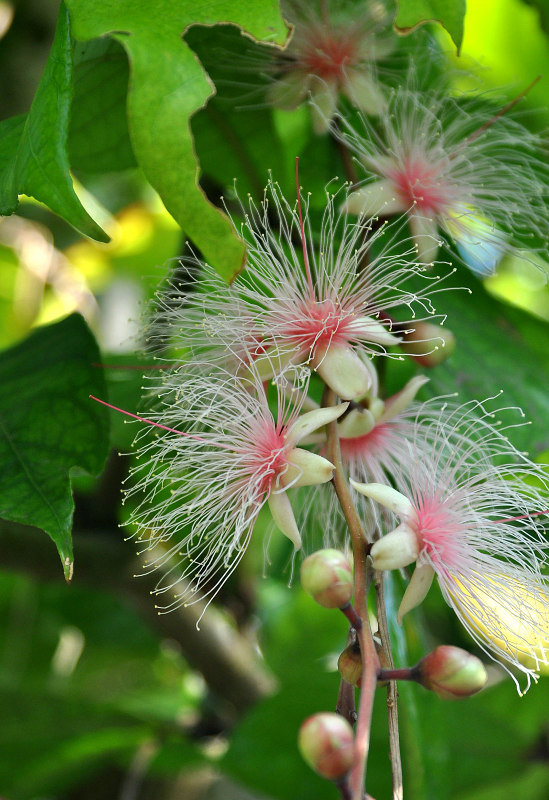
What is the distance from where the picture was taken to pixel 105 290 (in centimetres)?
189

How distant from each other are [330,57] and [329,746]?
0.66 meters

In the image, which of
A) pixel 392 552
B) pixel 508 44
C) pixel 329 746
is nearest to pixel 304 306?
pixel 392 552

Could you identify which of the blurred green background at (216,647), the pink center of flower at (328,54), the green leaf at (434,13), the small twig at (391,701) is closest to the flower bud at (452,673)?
the small twig at (391,701)

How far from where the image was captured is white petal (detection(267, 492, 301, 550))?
623 mm

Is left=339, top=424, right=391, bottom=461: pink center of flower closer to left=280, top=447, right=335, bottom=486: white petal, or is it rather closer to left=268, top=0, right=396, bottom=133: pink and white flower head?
left=280, top=447, right=335, bottom=486: white petal

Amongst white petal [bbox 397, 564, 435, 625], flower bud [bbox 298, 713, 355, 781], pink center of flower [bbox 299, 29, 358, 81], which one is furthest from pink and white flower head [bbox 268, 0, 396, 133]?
flower bud [bbox 298, 713, 355, 781]

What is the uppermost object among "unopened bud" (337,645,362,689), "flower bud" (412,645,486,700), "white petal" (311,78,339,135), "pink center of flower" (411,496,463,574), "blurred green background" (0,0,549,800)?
"white petal" (311,78,339,135)

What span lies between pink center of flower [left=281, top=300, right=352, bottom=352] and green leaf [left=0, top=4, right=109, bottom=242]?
0.18m

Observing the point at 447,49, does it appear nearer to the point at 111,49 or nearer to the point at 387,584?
the point at 111,49

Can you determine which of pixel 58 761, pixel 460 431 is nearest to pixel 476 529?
pixel 460 431

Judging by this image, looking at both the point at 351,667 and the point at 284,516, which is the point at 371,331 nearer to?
the point at 284,516

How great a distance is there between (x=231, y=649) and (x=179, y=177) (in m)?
0.93

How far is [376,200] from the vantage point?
0.75 metres

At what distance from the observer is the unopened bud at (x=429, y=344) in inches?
29.5
